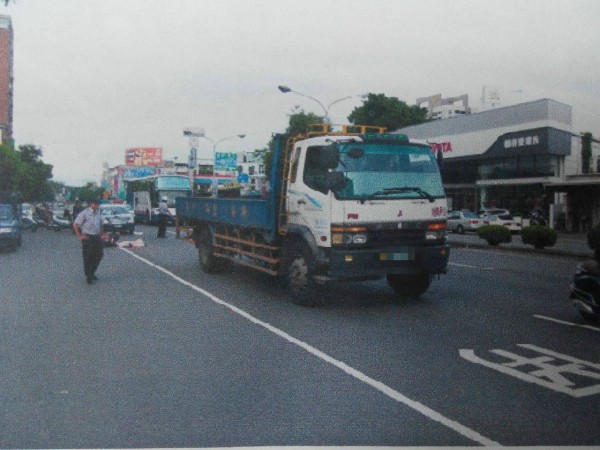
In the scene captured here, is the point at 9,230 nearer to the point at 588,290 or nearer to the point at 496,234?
the point at 496,234

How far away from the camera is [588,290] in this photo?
313 inches

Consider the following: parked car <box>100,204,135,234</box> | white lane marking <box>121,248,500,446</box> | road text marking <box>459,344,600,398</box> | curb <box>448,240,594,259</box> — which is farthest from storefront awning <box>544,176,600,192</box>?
road text marking <box>459,344,600,398</box>

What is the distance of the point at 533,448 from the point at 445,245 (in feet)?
18.2

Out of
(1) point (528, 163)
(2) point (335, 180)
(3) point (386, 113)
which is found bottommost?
(2) point (335, 180)

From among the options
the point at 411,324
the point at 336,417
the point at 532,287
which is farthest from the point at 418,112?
the point at 336,417

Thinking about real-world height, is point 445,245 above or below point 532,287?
above

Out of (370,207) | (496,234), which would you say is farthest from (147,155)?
(370,207)

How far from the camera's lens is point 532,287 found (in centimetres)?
1191

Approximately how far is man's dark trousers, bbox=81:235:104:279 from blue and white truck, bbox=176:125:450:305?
165 inches

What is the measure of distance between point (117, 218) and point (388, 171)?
23490 mm

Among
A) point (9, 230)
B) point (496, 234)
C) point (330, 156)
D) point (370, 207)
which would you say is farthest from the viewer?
point (496, 234)

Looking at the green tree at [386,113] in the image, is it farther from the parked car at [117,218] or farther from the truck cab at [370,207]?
the truck cab at [370,207]

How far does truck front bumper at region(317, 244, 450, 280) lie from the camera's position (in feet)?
29.1

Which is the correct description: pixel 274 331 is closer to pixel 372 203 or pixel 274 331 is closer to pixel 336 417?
pixel 372 203
